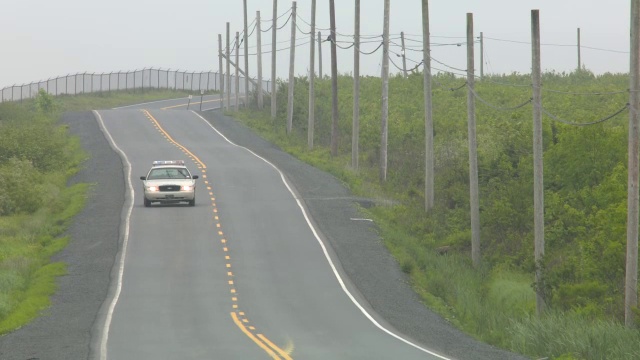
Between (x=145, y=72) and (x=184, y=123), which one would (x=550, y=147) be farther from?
(x=145, y=72)

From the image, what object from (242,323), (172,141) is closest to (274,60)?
(172,141)

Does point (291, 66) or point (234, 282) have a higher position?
point (291, 66)

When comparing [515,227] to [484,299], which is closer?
[484,299]

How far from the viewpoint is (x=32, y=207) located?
52469 millimetres

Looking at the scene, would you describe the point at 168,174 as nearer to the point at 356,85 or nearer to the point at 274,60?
the point at 356,85

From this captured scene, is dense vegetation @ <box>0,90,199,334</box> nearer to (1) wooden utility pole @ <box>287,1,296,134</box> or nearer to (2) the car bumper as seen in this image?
(2) the car bumper

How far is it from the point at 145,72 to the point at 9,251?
3751 inches

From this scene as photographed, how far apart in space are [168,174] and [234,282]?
14645 millimetres

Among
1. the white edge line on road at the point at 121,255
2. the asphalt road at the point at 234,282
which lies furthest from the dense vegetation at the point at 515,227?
the white edge line on road at the point at 121,255

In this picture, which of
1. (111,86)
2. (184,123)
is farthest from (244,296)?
(111,86)

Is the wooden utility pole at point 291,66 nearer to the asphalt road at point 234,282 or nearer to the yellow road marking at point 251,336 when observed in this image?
the asphalt road at point 234,282

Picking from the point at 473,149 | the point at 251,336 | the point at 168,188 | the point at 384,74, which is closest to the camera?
the point at 251,336

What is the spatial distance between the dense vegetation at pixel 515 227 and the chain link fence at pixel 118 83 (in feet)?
180

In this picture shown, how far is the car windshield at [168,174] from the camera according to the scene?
49219 mm
